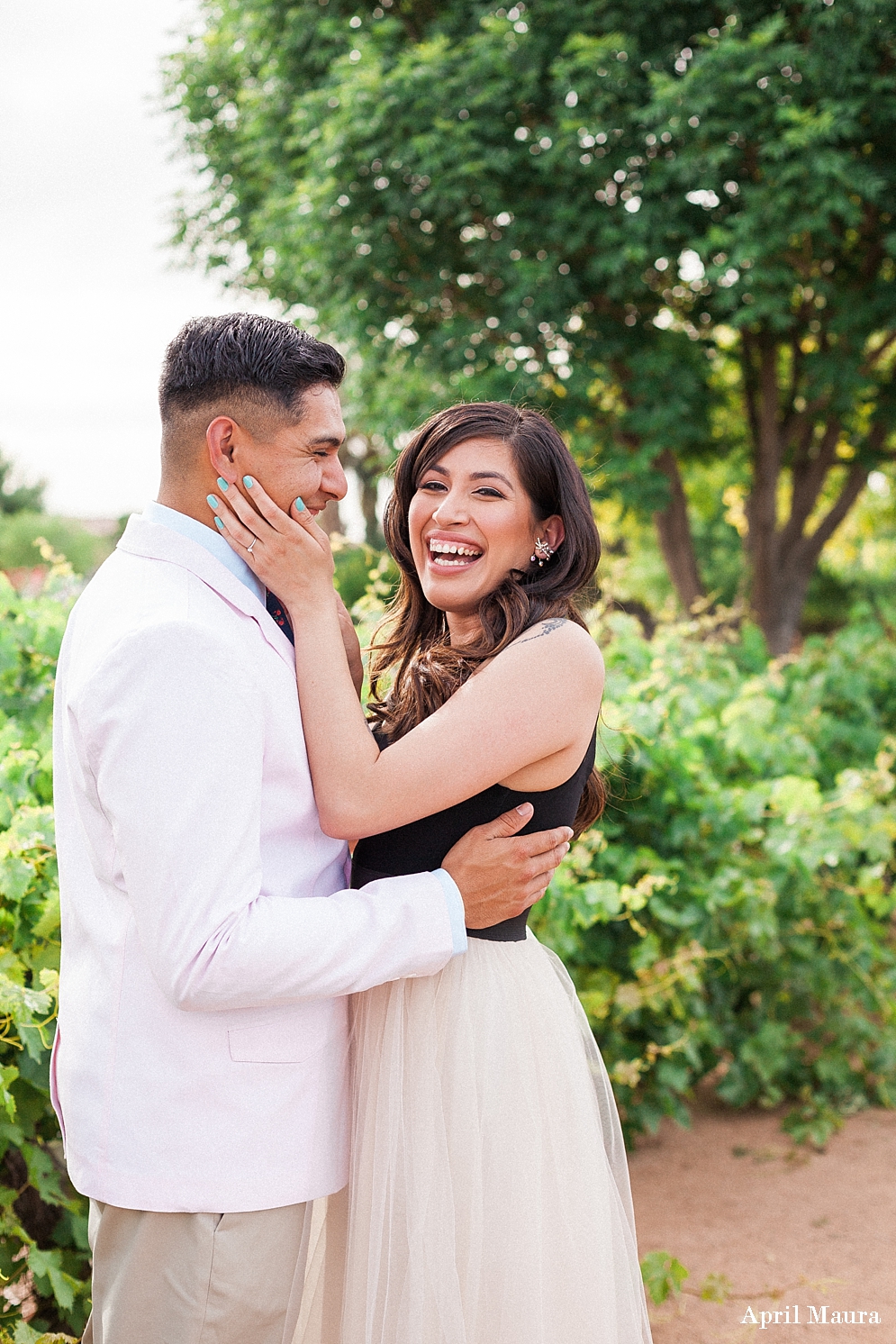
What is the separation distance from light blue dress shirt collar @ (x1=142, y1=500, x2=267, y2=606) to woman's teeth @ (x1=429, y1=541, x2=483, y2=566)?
653 millimetres

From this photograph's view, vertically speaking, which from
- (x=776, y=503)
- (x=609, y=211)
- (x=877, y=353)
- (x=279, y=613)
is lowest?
(x=279, y=613)

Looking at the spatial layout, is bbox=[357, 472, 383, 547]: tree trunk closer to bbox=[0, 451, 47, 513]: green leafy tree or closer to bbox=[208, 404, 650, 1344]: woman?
bbox=[208, 404, 650, 1344]: woman

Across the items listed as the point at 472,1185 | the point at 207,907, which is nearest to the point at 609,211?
the point at 472,1185

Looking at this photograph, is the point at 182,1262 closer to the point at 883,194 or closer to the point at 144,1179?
the point at 144,1179

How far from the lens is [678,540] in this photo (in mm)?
10141

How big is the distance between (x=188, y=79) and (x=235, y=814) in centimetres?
1078

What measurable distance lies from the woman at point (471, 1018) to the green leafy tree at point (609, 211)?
18.3ft

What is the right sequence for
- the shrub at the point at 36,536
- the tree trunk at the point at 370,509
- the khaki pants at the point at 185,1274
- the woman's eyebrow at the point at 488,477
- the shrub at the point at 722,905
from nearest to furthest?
1. the khaki pants at the point at 185,1274
2. the woman's eyebrow at the point at 488,477
3. the shrub at the point at 722,905
4. the tree trunk at the point at 370,509
5. the shrub at the point at 36,536

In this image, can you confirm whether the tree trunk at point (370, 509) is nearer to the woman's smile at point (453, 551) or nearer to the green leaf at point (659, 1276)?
the green leaf at point (659, 1276)

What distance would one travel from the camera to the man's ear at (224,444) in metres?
1.91

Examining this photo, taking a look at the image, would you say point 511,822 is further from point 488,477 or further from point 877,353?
point 877,353

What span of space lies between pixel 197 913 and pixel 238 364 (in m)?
0.95

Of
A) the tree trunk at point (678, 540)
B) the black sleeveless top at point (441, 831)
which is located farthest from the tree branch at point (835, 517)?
the black sleeveless top at point (441, 831)

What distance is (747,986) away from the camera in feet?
16.7
